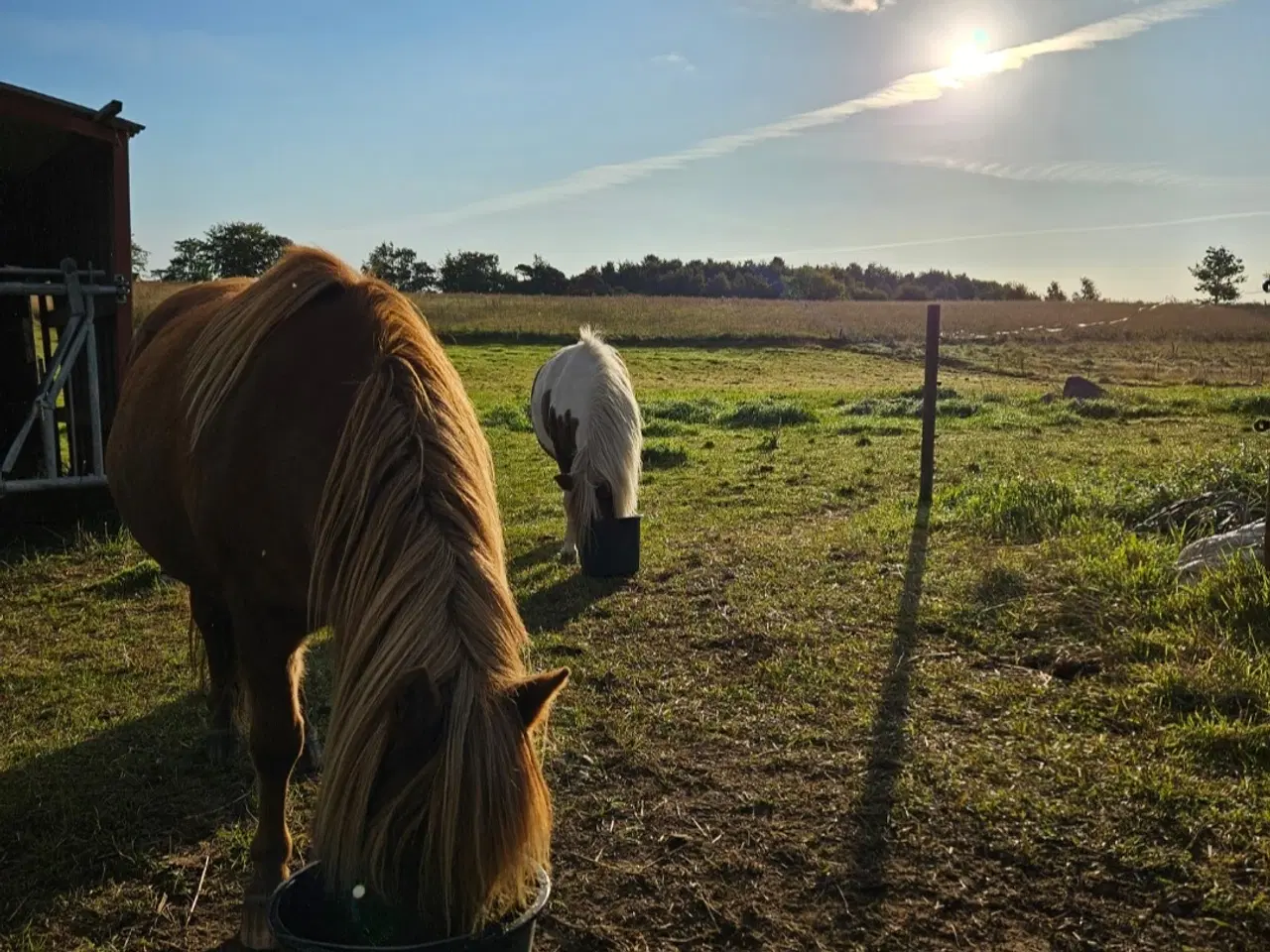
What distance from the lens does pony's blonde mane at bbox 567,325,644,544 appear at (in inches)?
230

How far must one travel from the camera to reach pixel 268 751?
262cm

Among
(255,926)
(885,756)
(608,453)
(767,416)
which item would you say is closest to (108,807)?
(255,926)

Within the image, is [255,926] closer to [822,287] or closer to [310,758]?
[310,758]

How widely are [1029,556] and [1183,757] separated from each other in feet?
8.20

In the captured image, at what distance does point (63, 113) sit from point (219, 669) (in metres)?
5.20

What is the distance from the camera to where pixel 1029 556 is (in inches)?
221

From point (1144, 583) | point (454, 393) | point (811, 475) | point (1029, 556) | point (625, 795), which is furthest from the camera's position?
point (811, 475)

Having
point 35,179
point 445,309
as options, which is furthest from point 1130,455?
point 445,309

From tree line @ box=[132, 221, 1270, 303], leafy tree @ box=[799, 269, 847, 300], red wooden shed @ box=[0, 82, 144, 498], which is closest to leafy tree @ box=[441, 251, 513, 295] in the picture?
tree line @ box=[132, 221, 1270, 303]

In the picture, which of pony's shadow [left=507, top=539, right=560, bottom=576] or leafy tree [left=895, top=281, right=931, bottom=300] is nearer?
pony's shadow [left=507, top=539, right=560, bottom=576]

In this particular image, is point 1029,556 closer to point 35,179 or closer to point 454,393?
point 454,393

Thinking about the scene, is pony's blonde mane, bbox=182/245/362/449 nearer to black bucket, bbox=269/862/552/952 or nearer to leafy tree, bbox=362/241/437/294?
black bucket, bbox=269/862/552/952

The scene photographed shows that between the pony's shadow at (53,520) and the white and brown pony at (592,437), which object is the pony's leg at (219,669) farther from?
the pony's shadow at (53,520)

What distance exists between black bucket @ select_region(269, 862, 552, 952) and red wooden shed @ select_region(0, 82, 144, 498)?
5494 millimetres
